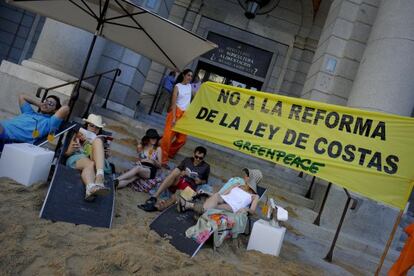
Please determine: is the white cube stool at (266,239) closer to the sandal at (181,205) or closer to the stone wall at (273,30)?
the sandal at (181,205)

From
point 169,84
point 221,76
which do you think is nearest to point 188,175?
point 169,84

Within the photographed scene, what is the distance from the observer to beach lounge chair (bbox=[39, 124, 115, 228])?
12.1 ft

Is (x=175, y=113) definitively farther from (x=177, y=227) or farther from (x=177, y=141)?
(x=177, y=227)

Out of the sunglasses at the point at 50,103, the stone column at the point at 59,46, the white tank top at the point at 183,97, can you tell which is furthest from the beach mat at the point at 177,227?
the stone column at the point at 59,46

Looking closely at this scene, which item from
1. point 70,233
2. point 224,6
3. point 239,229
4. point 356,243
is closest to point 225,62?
point 224,6

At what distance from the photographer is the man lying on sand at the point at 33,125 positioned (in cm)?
484

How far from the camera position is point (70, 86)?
7078mm

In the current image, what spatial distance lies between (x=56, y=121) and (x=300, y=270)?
146 inches

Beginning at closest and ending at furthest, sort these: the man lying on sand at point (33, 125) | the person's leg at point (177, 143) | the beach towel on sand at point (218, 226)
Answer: the beach towel on sand at point (218, 226) → the man lying on sand at point (33, 125) → the person's leg at point (177, 143)

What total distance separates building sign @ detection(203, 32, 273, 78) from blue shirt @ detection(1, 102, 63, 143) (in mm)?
9465

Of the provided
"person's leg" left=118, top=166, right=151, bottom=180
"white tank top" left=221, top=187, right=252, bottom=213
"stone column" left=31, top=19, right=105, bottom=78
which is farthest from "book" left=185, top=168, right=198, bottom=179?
"stone column" left=31, top=19, right=105, bottom=78

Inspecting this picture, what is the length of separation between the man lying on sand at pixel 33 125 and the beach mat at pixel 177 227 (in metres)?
1.97

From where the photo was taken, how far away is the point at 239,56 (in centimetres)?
1372

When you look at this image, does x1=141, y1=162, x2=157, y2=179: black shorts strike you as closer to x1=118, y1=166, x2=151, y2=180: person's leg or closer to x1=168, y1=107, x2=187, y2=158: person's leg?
x1=118, y1=166, x2=151, y2=180: person's leg
